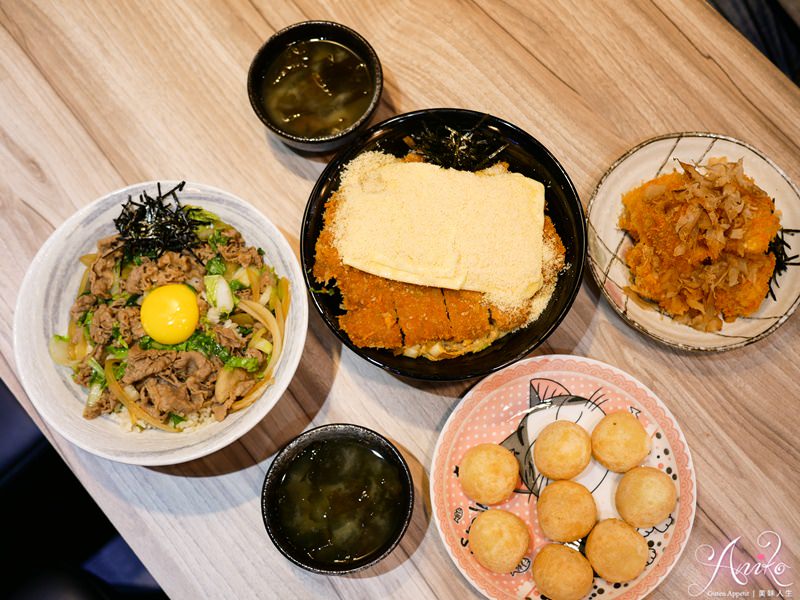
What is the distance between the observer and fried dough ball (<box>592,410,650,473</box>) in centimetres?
231

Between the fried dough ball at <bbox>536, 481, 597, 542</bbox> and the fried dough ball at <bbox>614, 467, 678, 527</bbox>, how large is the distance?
130mm

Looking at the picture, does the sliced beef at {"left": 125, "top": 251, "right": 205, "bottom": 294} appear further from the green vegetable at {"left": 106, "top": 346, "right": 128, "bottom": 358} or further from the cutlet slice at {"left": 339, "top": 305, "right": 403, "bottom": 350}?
the cutlet slice at {"left": 339, "top": 305, "right": 403, "bottom": 350}

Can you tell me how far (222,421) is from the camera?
7.26 ft

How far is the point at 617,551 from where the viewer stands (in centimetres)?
225

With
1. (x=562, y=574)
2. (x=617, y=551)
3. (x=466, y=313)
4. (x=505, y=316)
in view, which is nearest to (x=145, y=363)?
(x=466, y=313)

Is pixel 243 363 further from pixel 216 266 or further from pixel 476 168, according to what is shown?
pixel 476 168

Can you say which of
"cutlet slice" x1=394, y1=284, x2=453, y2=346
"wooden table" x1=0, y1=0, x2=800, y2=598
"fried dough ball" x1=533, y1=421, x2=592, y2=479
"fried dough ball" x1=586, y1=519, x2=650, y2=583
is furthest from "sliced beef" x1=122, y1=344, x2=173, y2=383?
"fried dough ball" x1=586, y1=519, x2=650, y2=583

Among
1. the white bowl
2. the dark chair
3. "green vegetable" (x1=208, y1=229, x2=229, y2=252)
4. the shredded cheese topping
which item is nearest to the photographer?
the white bowl

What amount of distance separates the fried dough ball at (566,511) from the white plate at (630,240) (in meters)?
0.66

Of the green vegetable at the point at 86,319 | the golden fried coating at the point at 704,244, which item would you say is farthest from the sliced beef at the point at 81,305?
the golden fried coating at the point at 704,244

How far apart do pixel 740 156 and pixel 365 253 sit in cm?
157

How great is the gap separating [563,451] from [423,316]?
2.37 feet

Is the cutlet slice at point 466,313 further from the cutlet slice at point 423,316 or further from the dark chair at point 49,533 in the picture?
the dark chair at point 49,533

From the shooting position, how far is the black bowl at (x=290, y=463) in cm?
217
